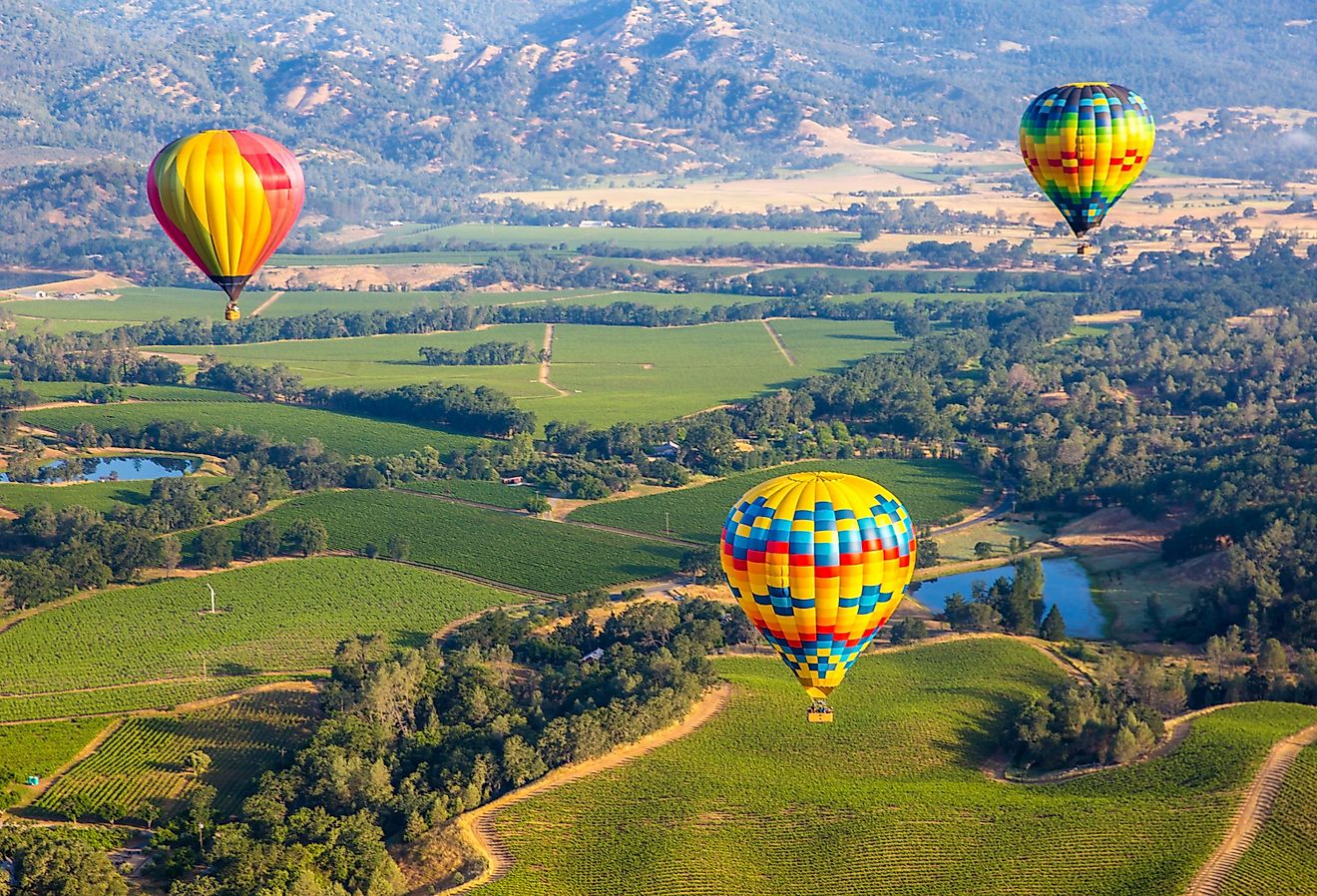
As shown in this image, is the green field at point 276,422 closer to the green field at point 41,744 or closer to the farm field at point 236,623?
the farm field at point 236,623

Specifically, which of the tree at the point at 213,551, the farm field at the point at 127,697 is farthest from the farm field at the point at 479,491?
the farm field at the point at 127,697

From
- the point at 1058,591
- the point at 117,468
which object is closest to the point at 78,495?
the point at 117,468

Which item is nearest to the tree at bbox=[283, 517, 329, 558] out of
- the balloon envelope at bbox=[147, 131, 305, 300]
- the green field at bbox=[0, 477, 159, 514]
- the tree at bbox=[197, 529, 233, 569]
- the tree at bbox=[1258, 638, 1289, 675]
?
the tree at bbox=[197, 529, 233, 569]

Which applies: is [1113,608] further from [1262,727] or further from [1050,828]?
[1050,828]

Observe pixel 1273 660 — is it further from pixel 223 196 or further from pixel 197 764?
pixel 223 196

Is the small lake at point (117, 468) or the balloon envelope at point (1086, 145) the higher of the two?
the balloon envelope at point (1086, 145)

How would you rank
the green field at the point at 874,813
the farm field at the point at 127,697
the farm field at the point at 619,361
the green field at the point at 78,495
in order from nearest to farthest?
the green field at the point at 874,813 < the farm field at the point at 127,697 < the green field at the point at 78,495 < the farm field at the point at 619,361
